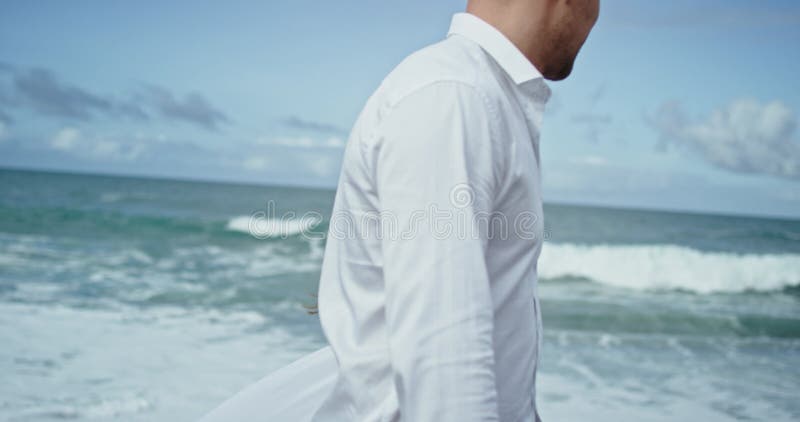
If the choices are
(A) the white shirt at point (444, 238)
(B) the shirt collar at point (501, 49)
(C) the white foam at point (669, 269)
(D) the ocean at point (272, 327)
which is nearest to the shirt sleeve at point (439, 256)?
(A) the white shirt at point (444, 238)

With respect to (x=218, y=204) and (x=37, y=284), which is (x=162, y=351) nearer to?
(x=37, y=284)

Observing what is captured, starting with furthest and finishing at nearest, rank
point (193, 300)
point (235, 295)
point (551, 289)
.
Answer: point (551, 289) → point (235, 295) → point (193, 300)

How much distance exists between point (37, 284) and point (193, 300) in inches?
81.6

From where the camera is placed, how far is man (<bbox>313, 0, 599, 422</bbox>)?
0.72 metres

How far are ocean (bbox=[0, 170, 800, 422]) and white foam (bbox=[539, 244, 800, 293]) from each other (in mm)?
45

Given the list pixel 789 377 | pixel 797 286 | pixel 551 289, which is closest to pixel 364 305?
pixel 789 377

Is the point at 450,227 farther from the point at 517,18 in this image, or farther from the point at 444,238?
the point at 517,18

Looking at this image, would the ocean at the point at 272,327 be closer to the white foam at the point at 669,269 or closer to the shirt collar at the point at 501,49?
the white foam at the point at 669,269

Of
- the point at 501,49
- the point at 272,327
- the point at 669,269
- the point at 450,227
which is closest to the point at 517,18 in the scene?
the point at 501,49

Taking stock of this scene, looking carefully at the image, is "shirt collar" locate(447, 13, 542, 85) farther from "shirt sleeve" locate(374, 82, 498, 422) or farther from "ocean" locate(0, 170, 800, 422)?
"ocean" locate(0, 170, 800, 422)

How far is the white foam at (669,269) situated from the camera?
12742 mm

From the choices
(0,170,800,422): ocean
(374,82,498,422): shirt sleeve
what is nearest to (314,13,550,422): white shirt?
(374,82,498,422): shirt sleeve

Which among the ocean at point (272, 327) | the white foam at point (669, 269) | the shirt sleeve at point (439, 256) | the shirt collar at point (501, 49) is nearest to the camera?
the shirt sleeve at point (439, 256)

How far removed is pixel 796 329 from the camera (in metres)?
8.10
